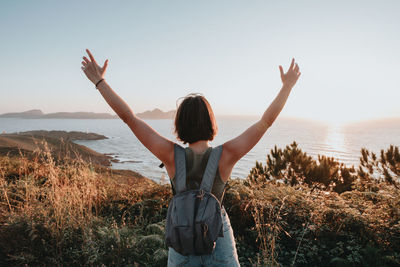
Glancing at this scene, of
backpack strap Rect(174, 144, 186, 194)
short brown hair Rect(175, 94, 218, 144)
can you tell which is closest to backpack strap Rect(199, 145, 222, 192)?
backpack strap Rect(174, 144, 186, 194)

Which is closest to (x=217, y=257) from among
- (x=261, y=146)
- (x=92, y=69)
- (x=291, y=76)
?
(x=291, y=76)

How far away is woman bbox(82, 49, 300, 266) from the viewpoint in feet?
4.88

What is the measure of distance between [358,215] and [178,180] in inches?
134

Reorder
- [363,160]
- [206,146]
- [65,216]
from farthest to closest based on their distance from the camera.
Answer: [363,160] → [65,216] → [206,146]

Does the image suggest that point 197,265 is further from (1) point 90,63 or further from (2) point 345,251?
(2) point 345,251

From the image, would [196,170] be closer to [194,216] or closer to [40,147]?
[194,216]

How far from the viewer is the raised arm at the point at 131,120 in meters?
1.51

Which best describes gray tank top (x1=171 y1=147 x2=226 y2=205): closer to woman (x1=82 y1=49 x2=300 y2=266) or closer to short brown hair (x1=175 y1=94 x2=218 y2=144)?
Answer: woman (x1=82 y1=49 x2=300 y2=266)

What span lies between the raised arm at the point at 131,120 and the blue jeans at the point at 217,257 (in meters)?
0.59

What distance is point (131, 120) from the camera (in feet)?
5.15

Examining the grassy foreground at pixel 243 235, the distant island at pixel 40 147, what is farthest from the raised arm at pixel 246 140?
the distant island at pixel 40 147

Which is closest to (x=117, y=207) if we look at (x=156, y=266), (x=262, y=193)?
(x=156, y=266)

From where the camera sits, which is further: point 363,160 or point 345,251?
point 363,160

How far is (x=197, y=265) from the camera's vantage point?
4.69 ft
